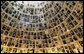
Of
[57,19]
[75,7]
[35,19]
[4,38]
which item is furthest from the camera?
[35,19]

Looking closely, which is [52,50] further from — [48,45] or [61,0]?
[61,0]

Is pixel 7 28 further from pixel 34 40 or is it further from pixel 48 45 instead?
pixel 48 45

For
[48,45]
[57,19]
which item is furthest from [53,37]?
[57,19]

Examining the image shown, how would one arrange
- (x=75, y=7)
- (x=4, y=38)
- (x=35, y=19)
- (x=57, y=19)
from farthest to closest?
(x=35, y=19), (x=57, y=19), (x=4, y=38), (x=75, y=7)

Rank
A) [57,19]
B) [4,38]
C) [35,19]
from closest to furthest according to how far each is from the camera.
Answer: [4,38]
[57,19]
[35,19]

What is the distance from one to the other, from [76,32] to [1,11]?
11.0m

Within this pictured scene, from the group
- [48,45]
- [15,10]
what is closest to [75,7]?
[48,45]

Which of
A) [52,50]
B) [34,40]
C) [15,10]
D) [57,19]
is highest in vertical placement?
[15,10]

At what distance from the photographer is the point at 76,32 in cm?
1221

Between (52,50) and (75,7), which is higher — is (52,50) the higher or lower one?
the lower one

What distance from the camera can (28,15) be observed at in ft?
53.4

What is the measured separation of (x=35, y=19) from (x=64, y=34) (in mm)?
5833

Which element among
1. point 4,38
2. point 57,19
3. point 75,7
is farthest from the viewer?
point 57,19

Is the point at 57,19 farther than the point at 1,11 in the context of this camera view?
Yes
